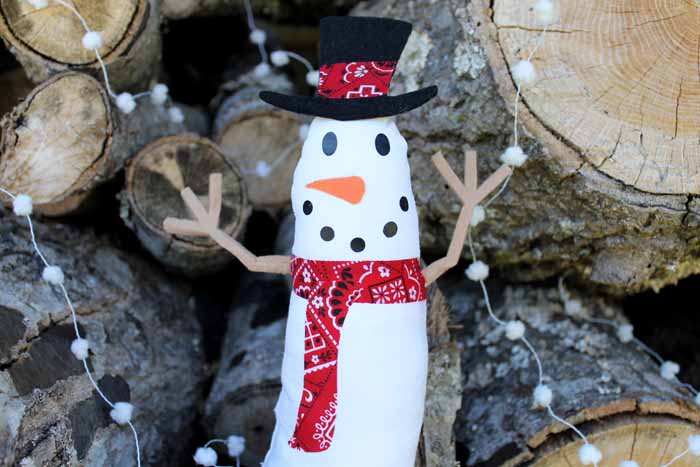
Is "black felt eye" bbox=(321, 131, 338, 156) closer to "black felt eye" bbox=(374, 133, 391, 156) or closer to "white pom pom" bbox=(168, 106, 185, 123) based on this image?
"black felt eye" bbox=(374, 133, 391, 156)

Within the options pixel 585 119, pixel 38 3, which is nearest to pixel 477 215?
pixel 585 119

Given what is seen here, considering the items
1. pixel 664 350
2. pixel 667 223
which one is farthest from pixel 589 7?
pixel 664 350

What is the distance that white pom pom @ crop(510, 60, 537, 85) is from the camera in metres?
1.43

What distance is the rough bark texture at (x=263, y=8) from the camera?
1.79 m

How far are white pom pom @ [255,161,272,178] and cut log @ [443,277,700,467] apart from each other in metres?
0.58

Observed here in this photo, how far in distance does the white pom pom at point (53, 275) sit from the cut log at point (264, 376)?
442 millimetres

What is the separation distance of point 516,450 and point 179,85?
1.41m

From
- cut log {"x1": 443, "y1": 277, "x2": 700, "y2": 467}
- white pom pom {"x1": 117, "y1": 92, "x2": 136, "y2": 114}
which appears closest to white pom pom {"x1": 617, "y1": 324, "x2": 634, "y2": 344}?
cut log {"x1": 443, "y1": 277, "x2": 700, "y2": 467}

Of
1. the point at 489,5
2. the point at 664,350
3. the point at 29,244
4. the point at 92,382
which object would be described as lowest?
the point at 664,350

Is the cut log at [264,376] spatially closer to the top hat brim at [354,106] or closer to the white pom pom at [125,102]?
the top hat brim at [354,106]

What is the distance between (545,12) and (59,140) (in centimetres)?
98

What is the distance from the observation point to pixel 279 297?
1896 millimetres

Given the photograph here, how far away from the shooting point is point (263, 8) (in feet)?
7.59

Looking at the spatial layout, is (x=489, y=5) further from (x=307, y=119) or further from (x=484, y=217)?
(x=307, y=119)
